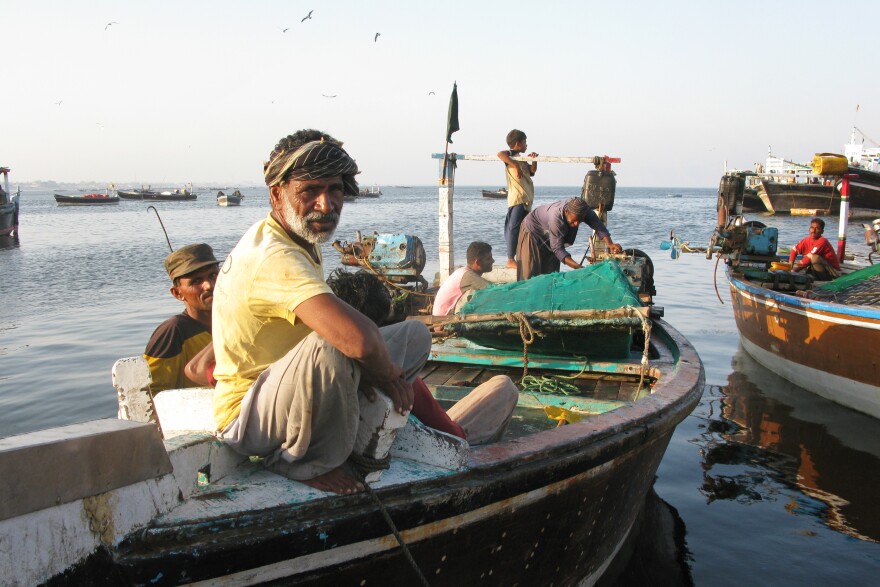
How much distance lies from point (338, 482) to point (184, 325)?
5.81ft

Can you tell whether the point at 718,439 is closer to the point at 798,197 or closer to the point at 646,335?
the point at 646,335

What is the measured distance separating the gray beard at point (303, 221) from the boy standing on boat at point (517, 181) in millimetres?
5677

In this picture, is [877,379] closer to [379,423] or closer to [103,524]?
[379,423]

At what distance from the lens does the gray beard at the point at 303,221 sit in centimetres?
243

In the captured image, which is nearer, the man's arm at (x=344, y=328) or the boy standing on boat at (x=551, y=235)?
the man's arm at (x=344, y=328)

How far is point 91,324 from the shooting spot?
1279cm

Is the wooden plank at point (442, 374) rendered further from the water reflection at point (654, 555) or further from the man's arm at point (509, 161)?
the man's arm at point (509, 161)

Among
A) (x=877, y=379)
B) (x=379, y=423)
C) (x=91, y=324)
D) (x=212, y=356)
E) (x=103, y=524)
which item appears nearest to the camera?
(x=103, y=524)

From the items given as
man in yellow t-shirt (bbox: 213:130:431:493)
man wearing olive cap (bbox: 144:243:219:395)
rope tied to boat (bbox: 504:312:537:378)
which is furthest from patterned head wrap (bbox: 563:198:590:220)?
man in yellow t-shirt (bbox: 213:130:431:493)

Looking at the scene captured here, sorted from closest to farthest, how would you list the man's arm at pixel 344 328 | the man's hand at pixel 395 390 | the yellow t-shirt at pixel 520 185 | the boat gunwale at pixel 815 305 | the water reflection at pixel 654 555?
1. the man's arm at pixel 344 328
2. the man's hand at pixel 395 390
3. the water reflection at pixel 654 555
4. the boat gunwale at pixel 815 305
5. the yellow t-shirt at pixel 520 185

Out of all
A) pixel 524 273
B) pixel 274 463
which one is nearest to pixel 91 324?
pixel 524 273

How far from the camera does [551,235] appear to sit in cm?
747

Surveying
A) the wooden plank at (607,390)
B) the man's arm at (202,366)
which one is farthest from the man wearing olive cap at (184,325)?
the wooden plank at (607,390)

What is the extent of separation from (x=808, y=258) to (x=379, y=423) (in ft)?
33.7
